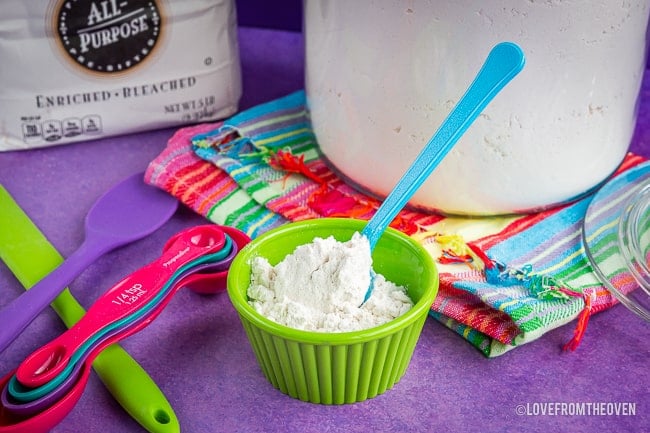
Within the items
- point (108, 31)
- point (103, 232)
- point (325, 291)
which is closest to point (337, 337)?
point (325, 291)

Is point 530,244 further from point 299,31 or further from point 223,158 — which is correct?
point 299,31

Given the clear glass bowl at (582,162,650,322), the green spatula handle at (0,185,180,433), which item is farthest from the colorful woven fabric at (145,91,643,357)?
the green spatula handle at (0,185,180,433)

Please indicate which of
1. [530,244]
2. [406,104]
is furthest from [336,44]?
[530,244]

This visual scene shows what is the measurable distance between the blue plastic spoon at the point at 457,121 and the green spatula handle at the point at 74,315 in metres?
0.14

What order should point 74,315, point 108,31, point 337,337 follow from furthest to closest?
point 108,31
point 74,315
point 337,337

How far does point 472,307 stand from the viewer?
565 mm

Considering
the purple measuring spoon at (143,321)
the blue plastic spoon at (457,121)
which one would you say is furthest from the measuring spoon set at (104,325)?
the blue plastic spoon at (457,121)

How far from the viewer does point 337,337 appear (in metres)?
0.46

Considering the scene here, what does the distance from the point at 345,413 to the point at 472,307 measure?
0.12 m

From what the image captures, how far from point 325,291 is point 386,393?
81mm

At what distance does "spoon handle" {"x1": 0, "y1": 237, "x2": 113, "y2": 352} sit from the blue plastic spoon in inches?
8.3

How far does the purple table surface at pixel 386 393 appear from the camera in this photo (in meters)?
0.51

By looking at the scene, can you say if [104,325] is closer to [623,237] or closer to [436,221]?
[436,221]

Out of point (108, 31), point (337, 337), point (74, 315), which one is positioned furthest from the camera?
point (108, 31)
